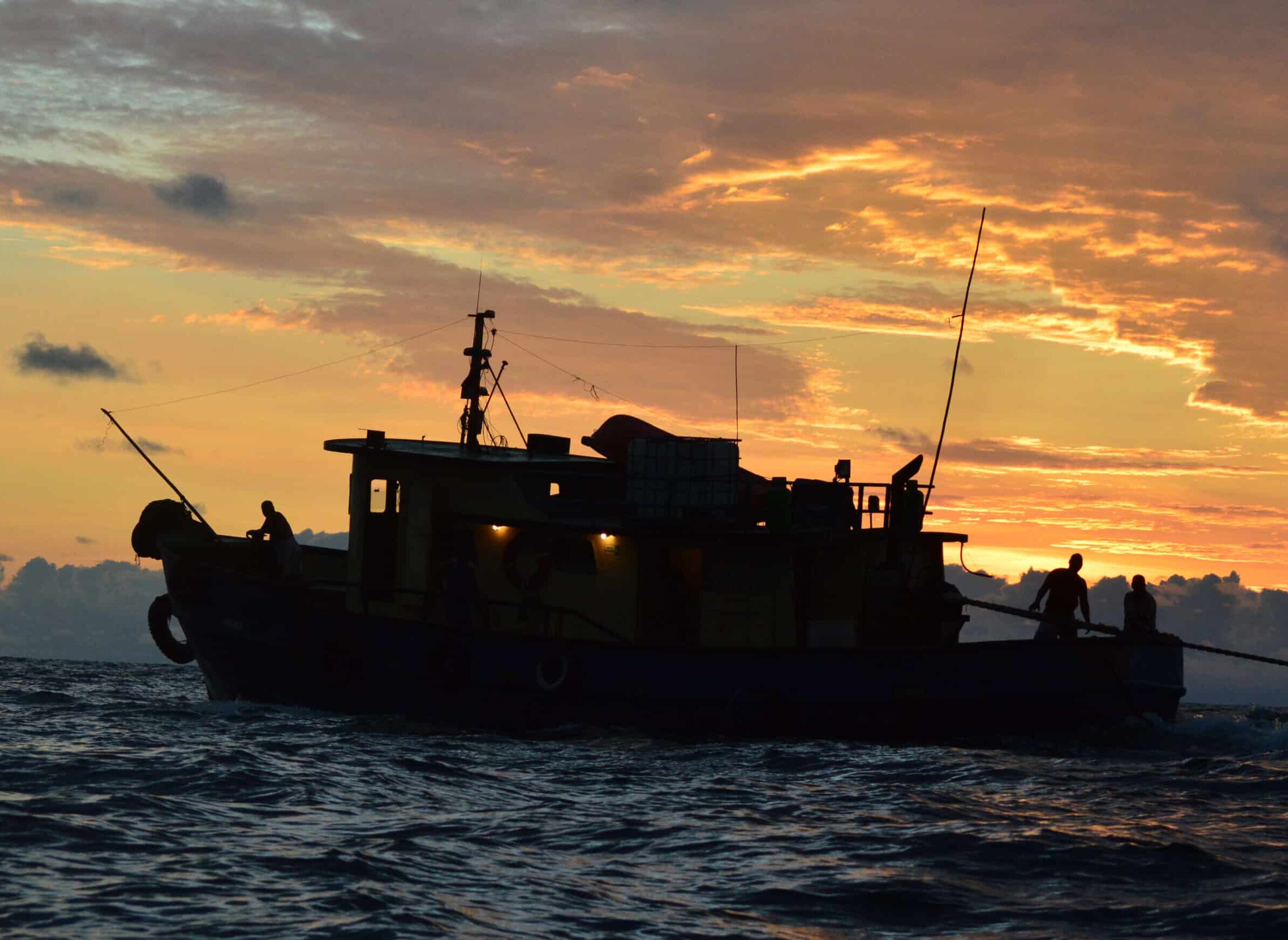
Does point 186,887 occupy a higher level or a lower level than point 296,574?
lower

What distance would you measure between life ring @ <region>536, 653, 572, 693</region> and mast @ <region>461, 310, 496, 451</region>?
5.58m

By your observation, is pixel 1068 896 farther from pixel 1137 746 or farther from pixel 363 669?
pixel 363 669

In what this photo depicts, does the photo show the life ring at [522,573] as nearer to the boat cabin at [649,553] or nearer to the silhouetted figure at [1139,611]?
the boat cabin at [649,553]

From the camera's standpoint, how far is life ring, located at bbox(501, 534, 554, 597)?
827 inches

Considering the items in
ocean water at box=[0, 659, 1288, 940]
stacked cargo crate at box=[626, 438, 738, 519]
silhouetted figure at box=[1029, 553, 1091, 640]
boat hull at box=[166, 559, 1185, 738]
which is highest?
stacked cargo crate at box=[626, 438, 738, 519]

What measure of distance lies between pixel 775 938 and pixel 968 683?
425 inches

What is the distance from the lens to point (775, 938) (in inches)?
381

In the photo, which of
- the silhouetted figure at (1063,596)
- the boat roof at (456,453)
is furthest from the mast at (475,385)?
the silhouetted figure at (1063,596)

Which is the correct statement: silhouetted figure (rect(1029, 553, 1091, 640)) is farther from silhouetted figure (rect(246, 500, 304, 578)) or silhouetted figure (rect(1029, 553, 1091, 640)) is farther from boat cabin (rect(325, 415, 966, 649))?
silhouetted figure (rect(246, 500, 304, 578))

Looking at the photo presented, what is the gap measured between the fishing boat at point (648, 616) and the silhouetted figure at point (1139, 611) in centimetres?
52

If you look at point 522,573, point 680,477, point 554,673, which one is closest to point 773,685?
point 554,673

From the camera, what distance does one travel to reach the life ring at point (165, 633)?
2491 centimetres

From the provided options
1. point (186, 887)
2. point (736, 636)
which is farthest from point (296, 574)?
point (186, 887)

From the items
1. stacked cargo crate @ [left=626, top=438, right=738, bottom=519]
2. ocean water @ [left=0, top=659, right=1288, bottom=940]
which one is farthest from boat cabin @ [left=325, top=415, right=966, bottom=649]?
ocean water @ [left=0, top=659, right=1288, bottom=940]
